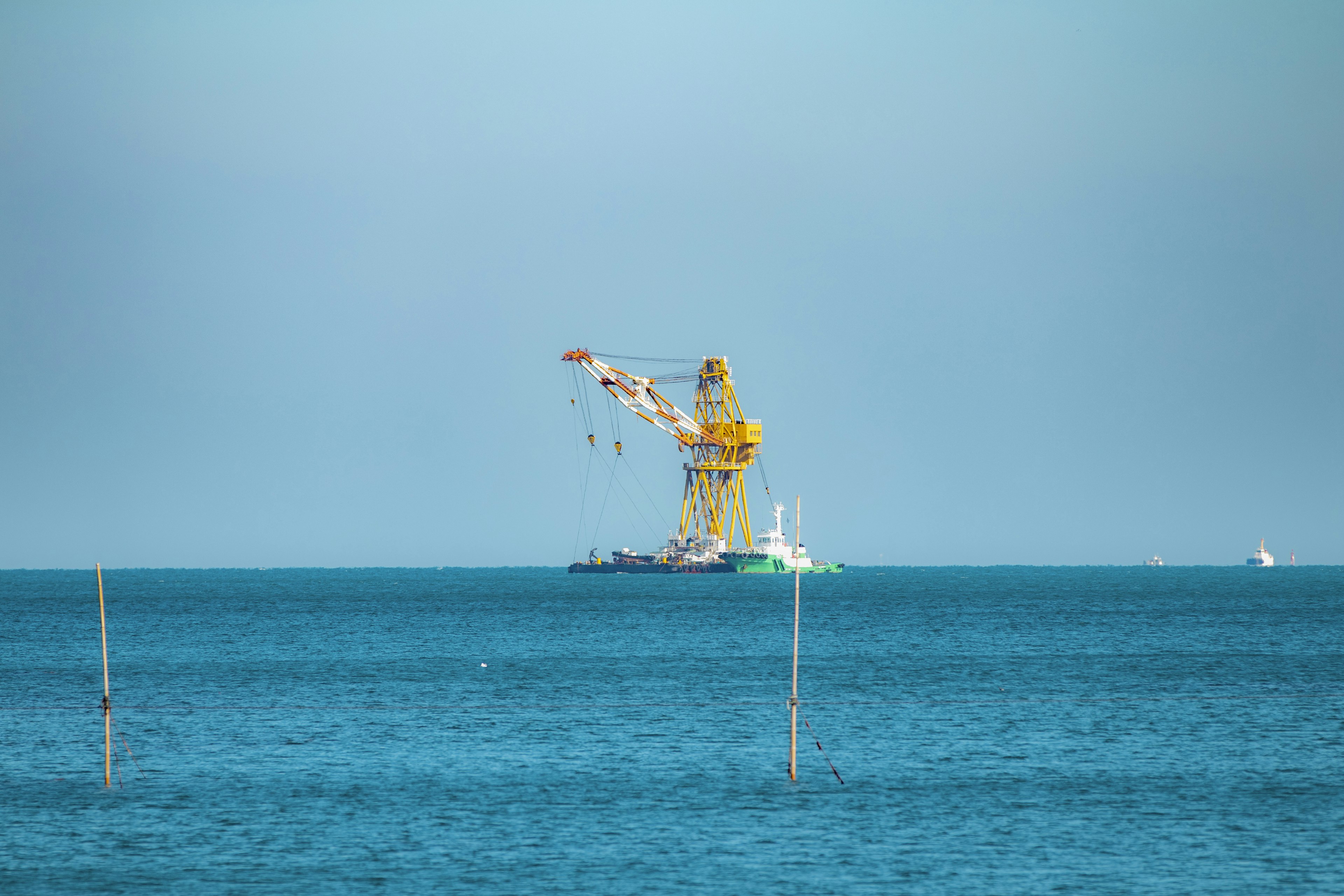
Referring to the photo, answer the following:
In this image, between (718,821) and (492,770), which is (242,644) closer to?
(492,770)

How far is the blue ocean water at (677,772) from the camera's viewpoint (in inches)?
1137

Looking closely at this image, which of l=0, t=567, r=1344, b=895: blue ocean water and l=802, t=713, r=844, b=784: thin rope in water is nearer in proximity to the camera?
l=0, t=567, r=1344, b=895: blue ocean water

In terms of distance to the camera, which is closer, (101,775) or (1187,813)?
(1187,813)

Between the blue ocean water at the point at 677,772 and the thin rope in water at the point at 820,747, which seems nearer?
the blue ocean water at the point at 677,772

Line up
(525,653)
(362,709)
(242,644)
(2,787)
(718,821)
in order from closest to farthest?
(718,821) → (2,787) → (362,709) → (525,653) → (242,644)

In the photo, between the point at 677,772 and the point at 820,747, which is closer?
the point at 677,772

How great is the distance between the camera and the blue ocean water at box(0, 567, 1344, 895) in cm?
2888

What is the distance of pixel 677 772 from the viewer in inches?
1539

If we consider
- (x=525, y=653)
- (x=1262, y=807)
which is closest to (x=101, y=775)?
(x=1262, y=807)

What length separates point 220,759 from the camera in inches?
1615

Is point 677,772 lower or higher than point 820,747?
lower

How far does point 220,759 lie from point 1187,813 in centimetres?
2747

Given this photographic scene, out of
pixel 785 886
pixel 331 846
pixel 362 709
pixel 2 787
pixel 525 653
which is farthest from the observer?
pixel 525 653

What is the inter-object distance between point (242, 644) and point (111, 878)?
6596 cm
